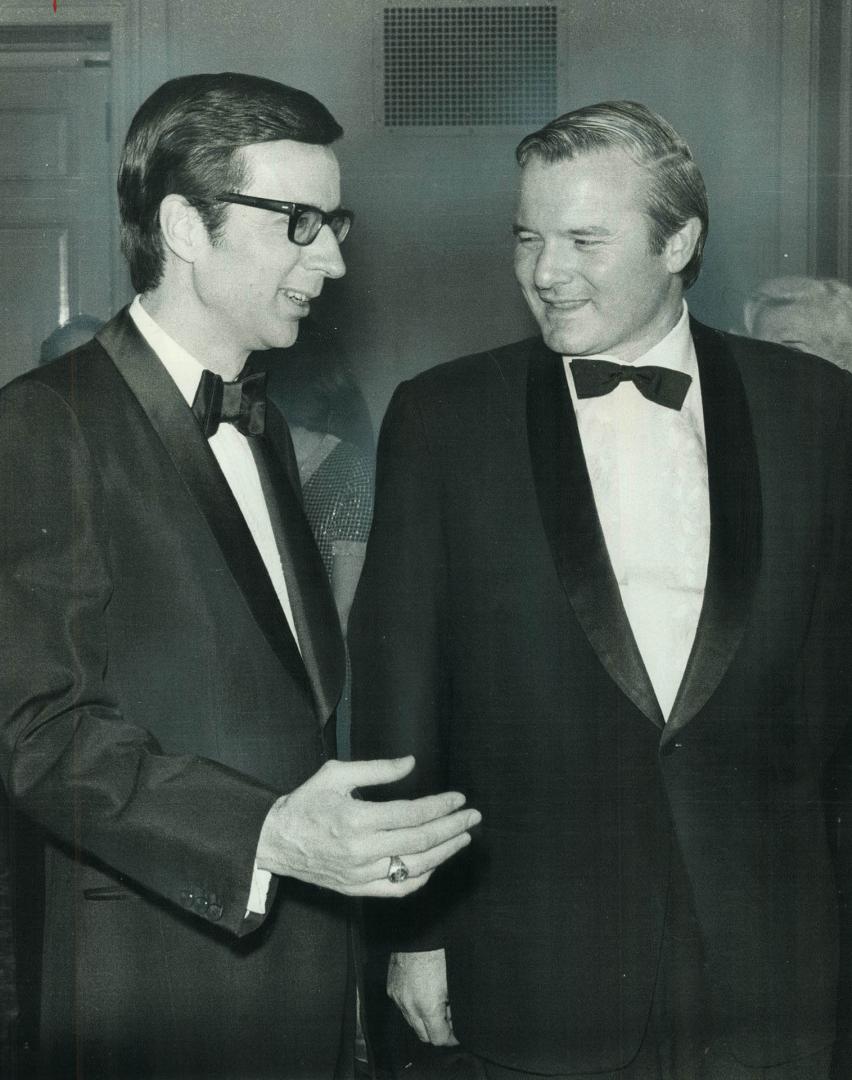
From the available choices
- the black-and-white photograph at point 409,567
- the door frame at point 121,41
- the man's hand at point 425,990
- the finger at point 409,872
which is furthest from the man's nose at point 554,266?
the man's hand at point 425,990

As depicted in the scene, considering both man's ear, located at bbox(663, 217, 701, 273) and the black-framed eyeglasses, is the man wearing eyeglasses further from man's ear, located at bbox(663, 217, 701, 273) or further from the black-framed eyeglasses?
man's ear, located at bbox(663, 217, 701, 273)

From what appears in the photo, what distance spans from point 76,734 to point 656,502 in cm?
104

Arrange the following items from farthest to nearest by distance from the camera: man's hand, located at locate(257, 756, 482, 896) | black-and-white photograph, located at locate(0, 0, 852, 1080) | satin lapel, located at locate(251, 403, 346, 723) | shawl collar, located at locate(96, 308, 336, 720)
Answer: satin lapel, located at locate(251, 403, 346, 723)
shawl collar, located at locate(96, 308, 336, 720)
black-and-white photograph, located at locate(0, 0, 852, 1080)
man's hand, located at locate(257, 756, 482, 896)

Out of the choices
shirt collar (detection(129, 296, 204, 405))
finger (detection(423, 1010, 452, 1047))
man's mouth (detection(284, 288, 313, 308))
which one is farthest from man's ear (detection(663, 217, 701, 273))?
finger (detection(423, 1010, 452, 1047))

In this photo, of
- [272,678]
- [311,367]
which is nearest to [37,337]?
[311,367]

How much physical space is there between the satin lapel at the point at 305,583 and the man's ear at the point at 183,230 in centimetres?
32

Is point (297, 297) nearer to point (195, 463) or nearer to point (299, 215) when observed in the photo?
point (299, 215)

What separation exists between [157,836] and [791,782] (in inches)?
43.4

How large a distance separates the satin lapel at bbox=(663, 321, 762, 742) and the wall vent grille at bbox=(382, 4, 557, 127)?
0.63m

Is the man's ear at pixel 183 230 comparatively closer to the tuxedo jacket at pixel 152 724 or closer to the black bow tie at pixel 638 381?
the tuxedo jacket at pixel 152 724

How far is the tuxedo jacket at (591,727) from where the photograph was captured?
6.70 feet

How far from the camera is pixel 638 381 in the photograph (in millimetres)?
2113

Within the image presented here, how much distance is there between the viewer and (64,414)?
173 centimetres

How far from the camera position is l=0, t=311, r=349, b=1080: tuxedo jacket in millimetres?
1685
